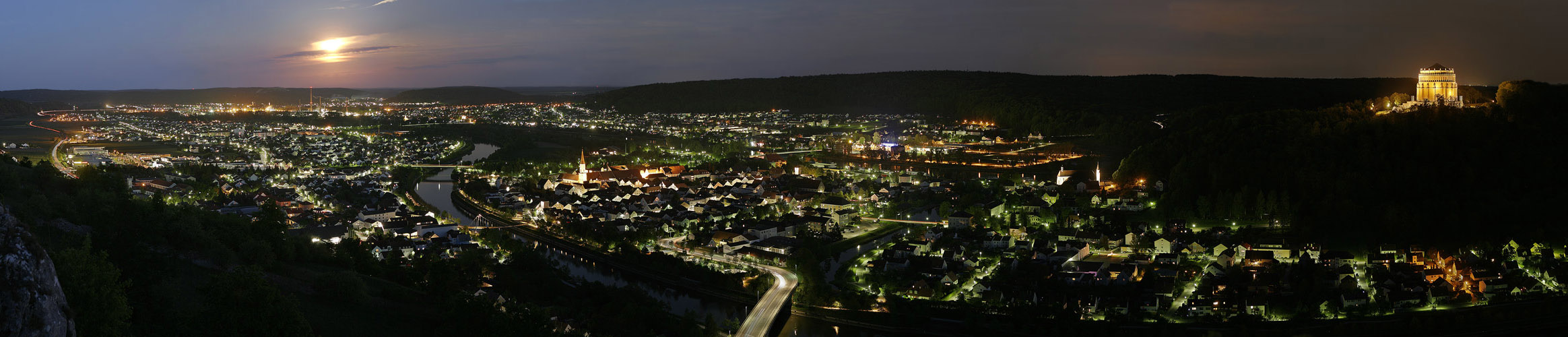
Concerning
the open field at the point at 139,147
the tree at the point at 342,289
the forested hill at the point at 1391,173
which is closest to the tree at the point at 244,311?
the tree at the point at 342,289

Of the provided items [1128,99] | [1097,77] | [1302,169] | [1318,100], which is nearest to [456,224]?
[1302,169]

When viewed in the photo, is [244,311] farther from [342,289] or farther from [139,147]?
[139,147]

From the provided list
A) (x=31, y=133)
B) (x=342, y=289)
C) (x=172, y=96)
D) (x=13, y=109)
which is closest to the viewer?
(x=342, y=289)

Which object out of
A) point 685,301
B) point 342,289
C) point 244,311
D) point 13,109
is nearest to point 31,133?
point 13,109

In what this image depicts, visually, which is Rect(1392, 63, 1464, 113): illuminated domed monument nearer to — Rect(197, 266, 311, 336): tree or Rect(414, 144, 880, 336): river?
Rect(414, 144, 880, 336): river

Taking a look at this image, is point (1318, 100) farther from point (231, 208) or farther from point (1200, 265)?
point (231, 208)

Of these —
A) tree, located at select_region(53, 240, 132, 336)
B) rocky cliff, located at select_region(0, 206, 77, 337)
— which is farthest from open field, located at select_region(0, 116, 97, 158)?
rocky cliff, located at select_region(0, 206, 77, 337)
